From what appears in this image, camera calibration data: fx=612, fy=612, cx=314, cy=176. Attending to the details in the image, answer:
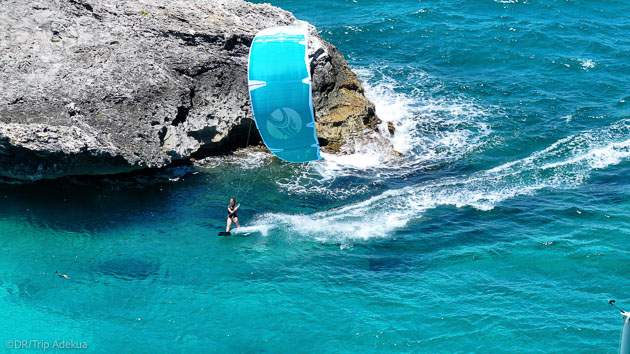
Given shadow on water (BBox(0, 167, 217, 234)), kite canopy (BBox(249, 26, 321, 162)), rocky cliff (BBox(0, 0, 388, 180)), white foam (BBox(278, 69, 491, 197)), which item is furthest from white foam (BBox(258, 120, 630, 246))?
rocky cliff (BBox(0, 0, 388, 180))

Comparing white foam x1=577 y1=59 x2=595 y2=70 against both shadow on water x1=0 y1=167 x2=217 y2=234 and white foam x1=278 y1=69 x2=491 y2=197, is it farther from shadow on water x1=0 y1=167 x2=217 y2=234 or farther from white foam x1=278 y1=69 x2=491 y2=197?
shadow on water x1=0 y1=167 x2=217 y2=234

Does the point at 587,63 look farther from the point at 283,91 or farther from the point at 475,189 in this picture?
the point at 283,91

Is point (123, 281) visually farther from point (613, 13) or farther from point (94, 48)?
point (613, 13)

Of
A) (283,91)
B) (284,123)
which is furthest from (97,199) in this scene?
(283,91)

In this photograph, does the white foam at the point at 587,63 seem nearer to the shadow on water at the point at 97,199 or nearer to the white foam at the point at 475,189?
the white foam at the point at 475,189

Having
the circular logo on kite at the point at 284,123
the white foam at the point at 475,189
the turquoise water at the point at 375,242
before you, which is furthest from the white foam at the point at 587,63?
the circular logo on kite at the point at 284,123

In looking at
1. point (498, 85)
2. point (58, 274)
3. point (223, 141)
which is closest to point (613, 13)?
point (498, 85)
